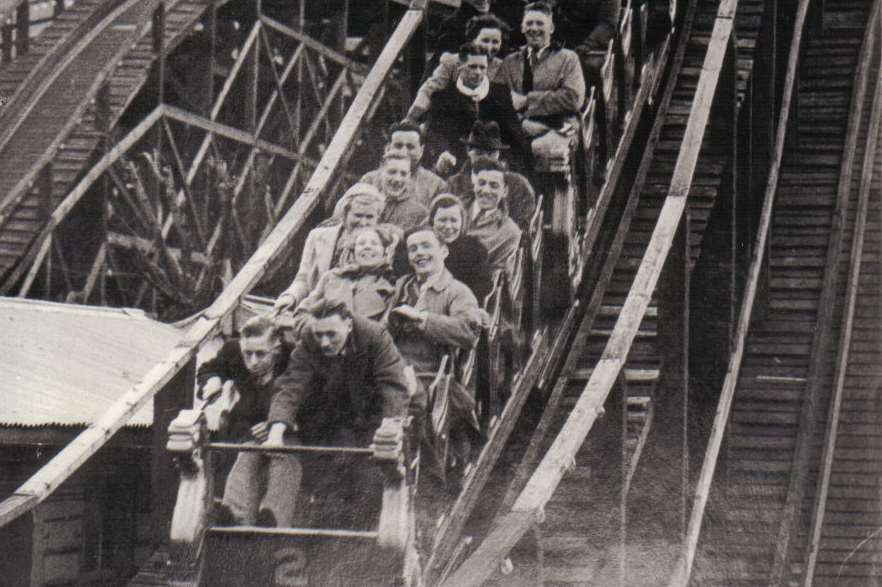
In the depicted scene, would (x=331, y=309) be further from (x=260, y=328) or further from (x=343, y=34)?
(x=343, y=34)

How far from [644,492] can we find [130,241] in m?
4.29

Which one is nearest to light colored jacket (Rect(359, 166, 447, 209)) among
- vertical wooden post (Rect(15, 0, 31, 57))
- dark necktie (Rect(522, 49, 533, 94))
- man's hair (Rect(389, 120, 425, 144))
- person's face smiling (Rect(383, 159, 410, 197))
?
person's face smiling (Rect(383, 159, 410, 197))

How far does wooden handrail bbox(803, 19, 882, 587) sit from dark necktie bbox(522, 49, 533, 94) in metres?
1.67

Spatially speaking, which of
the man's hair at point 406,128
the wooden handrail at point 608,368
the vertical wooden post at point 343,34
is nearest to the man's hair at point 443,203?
the man's hair at point 406,128

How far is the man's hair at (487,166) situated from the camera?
5.39 m

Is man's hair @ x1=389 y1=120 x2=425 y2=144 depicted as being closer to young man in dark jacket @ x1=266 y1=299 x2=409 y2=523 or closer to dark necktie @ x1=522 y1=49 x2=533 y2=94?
dark necktie @ x1=522 y1=49 x2=533 y2=94

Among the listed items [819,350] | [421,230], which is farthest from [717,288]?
[421,230]

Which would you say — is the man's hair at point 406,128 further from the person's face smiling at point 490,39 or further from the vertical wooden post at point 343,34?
the vertical wooden post at point 343,34

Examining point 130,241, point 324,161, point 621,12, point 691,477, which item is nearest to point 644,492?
point 691,477

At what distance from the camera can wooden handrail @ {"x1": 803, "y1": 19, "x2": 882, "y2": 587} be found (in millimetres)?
5691

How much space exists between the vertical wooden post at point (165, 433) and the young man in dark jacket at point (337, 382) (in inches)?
14.5

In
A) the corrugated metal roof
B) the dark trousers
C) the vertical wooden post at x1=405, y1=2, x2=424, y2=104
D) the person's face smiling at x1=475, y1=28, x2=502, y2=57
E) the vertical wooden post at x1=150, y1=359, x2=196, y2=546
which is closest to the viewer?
the dark trousers

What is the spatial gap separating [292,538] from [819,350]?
10.0ft

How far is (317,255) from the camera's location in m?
5.14
